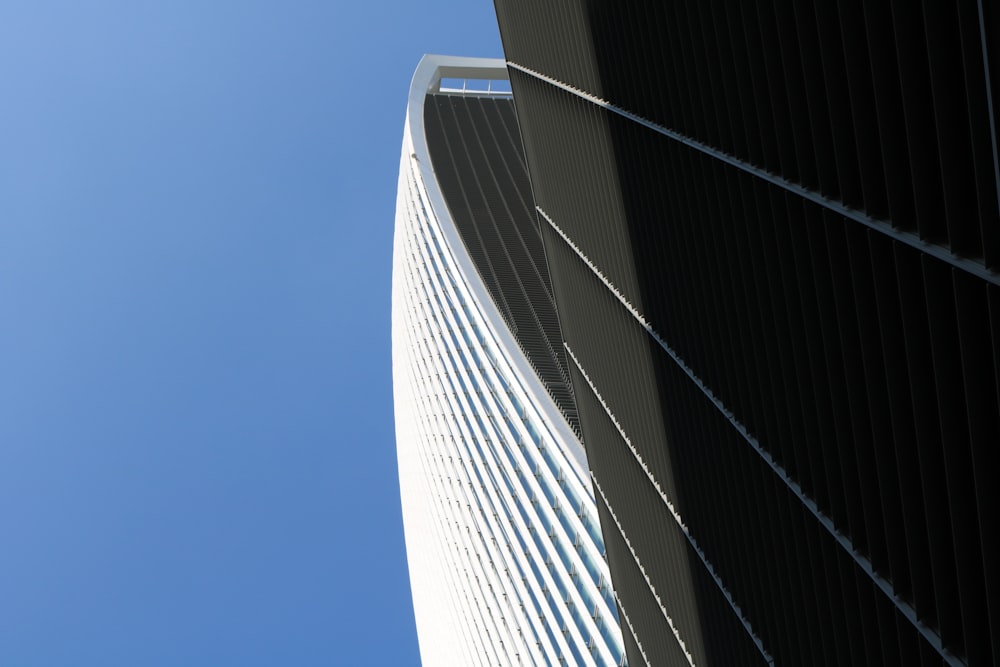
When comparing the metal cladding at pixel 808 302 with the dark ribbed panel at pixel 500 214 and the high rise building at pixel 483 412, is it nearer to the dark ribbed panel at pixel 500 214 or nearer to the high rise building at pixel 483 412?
the high rise building at pixel 483 412

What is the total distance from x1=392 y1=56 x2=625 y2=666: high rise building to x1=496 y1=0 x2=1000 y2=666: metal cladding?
521 inches

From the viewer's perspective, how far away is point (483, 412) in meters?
39.1

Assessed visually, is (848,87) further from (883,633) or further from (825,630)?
(825,630)

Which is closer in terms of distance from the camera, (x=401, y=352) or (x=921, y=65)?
(x=921, y=65)

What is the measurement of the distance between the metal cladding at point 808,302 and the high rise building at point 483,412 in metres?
13.2

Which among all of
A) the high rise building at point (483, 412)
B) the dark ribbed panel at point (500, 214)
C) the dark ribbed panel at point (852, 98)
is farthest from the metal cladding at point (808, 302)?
the dark ribbed panel at point (500, 214)

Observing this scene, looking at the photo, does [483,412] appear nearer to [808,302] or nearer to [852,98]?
[808,302]

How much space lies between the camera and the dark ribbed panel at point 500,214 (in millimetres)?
41031

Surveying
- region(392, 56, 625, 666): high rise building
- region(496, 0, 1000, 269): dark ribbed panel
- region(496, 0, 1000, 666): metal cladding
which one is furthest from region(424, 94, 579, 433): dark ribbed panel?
region(496, 0, 1000, 269): dark ribbed panel

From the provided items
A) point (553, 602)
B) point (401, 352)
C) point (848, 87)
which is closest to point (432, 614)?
point (401, 352)

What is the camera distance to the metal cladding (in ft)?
17.8

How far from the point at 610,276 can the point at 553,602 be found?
16.7m

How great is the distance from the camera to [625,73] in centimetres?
1194

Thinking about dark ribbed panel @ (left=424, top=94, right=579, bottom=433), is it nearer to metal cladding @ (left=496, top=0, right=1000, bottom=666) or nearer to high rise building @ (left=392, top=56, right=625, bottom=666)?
high rise building @ (left=392, top=56, right=625, bottom=666)
